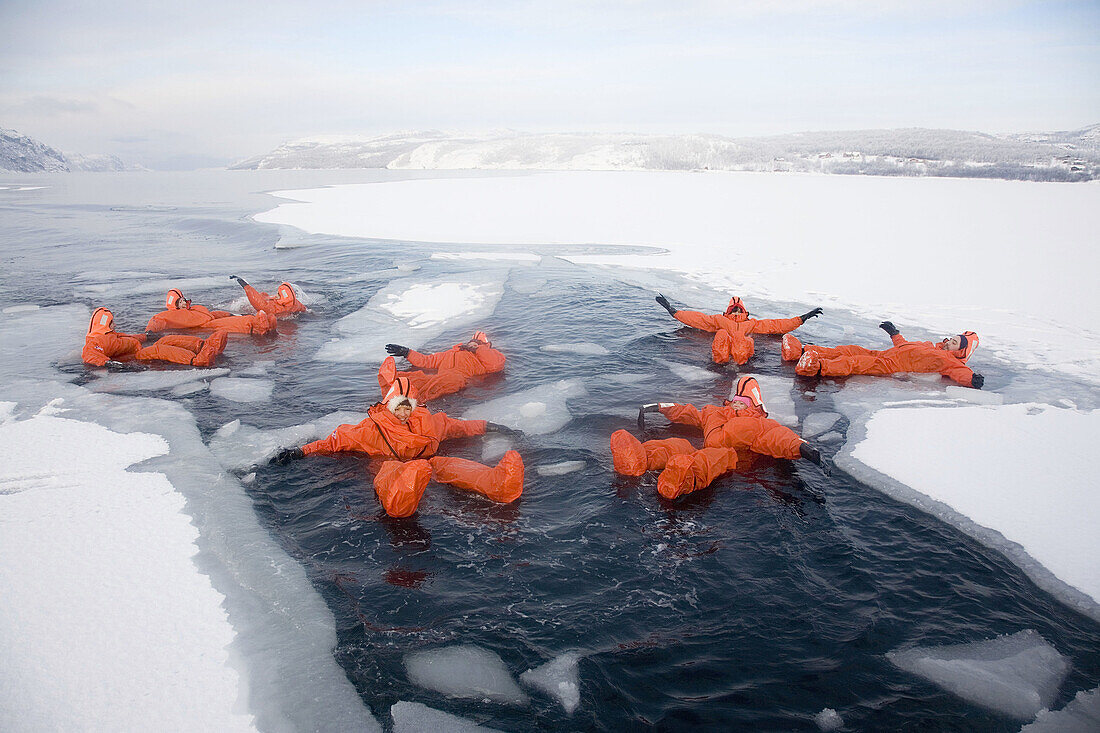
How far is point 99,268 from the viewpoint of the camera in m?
12.5

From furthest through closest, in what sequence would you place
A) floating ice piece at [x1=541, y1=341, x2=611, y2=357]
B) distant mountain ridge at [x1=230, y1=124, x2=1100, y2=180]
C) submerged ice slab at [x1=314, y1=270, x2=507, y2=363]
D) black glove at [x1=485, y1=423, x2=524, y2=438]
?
distant mountain ridge at [x1=230, y1=124, x2=1100, y2=180] < submerged ice slab at [x1=314, y1=270, x2=507, y2=363] < floating ice piece at [x1=541, y1=341, x2=611, y2=357] < black glove at [x1=485, y1=423, x2=524, y2=438]

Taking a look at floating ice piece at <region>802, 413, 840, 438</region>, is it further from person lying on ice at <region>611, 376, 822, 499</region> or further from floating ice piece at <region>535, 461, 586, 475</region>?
floating ice piece at <region>535, 461, 586, 475</region>

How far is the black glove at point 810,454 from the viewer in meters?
4.63

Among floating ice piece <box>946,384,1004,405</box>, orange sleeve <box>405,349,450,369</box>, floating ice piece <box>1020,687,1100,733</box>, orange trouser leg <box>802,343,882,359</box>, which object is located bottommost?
floating ice piece <box>1020,687,1100,733</box>

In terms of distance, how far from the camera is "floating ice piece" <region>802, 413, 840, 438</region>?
551cm

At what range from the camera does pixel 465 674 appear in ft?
9.71

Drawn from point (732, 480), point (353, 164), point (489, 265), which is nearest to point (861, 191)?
point (489, 265)

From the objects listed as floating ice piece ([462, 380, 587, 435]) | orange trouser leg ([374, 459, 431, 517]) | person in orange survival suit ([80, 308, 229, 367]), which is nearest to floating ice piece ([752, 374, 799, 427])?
floating ice piece ([462, 380, 587, 435])

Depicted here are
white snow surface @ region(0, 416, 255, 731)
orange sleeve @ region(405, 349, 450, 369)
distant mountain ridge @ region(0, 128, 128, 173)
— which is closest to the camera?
white snow surface @ region(0, 416, 255, 731)

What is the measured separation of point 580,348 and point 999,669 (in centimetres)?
553

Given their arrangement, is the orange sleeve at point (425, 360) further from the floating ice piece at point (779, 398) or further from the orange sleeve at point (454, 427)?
the floating ice piece at point (779, 398)

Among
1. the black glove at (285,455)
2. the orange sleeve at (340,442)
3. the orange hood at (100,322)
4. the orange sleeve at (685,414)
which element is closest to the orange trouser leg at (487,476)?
the orange sleeve at (340,442)

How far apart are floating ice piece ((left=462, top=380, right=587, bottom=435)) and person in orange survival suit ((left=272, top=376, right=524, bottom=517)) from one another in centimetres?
42

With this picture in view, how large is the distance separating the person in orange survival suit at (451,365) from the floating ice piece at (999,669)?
459 cm
